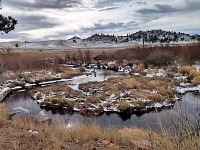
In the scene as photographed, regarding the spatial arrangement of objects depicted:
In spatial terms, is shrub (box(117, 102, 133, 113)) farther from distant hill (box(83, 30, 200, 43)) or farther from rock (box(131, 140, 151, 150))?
distant hill (box(83, 30, 200, 43))

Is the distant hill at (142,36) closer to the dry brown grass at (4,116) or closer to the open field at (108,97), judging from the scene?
the open field at (108,97)

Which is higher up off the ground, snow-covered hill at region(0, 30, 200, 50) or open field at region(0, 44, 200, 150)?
snow-covered hill at region(0, 30, 200, 50)

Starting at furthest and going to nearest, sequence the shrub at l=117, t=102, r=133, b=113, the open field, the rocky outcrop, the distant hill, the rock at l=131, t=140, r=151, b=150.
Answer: the distant hill < the rocky outcrop < the shrub at l=117, t=102, r=133, b=113 < the open field < the rock at l=131, t=140, r=151, b=150

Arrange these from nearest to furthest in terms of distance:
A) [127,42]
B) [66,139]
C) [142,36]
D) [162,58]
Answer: [66,139], [162,58], [127,42], [142,36]

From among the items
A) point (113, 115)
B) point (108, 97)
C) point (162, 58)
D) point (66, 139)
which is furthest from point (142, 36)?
point (66, 139)

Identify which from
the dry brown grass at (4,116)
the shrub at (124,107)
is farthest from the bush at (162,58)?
the dry brown grass at (4,116)

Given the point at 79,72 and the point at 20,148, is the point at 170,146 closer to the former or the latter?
the point at 20,148

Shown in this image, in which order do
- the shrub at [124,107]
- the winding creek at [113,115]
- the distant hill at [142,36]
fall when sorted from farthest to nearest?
the distant hill at [142,36], the shrub at [124,107], the winding creek at [113,115]

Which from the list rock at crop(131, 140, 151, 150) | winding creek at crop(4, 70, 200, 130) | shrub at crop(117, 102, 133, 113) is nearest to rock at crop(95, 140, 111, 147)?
rock at crop(131, 140, 151, 150)

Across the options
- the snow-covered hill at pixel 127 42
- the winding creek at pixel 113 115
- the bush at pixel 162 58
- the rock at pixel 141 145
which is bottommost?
the winding creek at pixel 113 115

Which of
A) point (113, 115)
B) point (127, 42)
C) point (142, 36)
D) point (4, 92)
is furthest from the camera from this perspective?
point (142, 36)

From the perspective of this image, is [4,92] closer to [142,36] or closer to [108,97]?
[108,97]

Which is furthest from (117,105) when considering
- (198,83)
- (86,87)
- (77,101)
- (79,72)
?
(79,72)

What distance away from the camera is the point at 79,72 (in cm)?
3362
